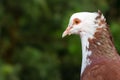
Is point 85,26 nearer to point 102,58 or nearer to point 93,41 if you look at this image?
point 93,41

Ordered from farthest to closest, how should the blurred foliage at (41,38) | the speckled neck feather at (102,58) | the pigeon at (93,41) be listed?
the blurred foliage at (41,38), the pigeon at (93,41), the speckled neck feather at (102,58)

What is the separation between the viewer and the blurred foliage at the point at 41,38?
11.1 m

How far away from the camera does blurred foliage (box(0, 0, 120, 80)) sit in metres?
11.1

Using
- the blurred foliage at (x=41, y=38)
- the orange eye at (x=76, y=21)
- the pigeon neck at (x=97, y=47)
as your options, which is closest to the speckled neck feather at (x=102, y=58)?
the pigeon neck at (x=97, y=47)

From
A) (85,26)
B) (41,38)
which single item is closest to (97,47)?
(85,26)

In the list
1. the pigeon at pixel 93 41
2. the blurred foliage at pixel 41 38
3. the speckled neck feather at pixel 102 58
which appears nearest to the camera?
the speckled neck feather at pixel 102 58

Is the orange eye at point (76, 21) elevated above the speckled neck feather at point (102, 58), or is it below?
above

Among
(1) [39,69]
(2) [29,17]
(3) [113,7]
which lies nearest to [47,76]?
(1) [39,69]

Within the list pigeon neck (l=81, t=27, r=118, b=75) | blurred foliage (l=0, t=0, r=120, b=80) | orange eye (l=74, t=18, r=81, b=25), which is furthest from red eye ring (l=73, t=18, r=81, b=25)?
blurred foliage (l=0, t=0, r=120, b=80)

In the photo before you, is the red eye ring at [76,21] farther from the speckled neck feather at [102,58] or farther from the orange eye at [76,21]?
the speckled neck feather at [102,58]

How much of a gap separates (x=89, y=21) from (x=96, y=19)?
5 cm

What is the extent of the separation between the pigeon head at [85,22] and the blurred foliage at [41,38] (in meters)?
5.11

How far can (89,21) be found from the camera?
18.2 feet

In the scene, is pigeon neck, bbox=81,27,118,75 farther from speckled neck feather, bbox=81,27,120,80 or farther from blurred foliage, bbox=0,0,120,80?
blurred foliage, bbox=0,0,120,80
